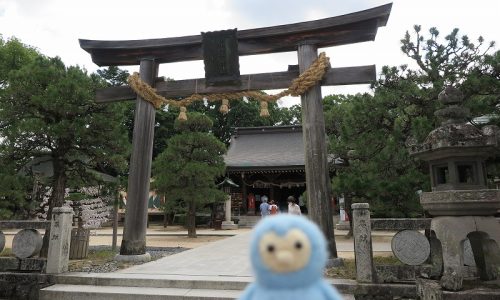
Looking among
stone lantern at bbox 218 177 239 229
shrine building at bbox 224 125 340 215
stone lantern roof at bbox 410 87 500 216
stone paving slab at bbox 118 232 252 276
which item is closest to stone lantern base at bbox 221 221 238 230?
stone lantern at bbox 218 177 239 229

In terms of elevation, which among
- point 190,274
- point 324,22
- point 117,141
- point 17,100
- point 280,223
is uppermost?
point 324,22

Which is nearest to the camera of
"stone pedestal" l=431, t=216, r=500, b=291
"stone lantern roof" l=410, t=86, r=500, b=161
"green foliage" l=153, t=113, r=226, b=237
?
"stone pedestal" l=431, t=216, r=500, b=291

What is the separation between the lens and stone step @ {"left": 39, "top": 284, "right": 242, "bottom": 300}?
5.34m

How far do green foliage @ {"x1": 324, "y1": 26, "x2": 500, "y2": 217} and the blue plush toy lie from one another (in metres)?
5.25

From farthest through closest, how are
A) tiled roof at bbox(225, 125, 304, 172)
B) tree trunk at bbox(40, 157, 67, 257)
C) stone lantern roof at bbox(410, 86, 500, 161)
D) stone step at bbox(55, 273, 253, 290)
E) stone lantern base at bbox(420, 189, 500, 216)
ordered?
tiled roof at bbox(225, 125, 304, 172) → tree trunk at bbox(40, 157, 67, 257) → stone step at bbox(55, 273, 253, 290) → stone lantern roof at bbox(410, 86, 500, 161) → stone lantern base at bbox(420, 189, 500, 216)

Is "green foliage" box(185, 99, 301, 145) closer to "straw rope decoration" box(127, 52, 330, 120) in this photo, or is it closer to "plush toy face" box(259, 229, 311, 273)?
"straw rope decoration" box(127, 52, 330, 120)

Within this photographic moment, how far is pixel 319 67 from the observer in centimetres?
734

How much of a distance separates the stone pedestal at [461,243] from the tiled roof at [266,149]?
18.4 metres

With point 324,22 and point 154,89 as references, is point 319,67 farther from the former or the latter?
point 154,89

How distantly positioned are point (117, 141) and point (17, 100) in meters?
2.49

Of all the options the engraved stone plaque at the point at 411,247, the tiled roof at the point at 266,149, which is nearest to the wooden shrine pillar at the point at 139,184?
the engraved stone plaque at the point at 411,247

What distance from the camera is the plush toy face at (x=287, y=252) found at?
1.68m

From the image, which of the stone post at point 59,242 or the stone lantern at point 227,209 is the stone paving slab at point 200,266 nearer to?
the stone post at point 59,242

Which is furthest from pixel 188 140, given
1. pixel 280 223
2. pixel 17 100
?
pixel 280 223
